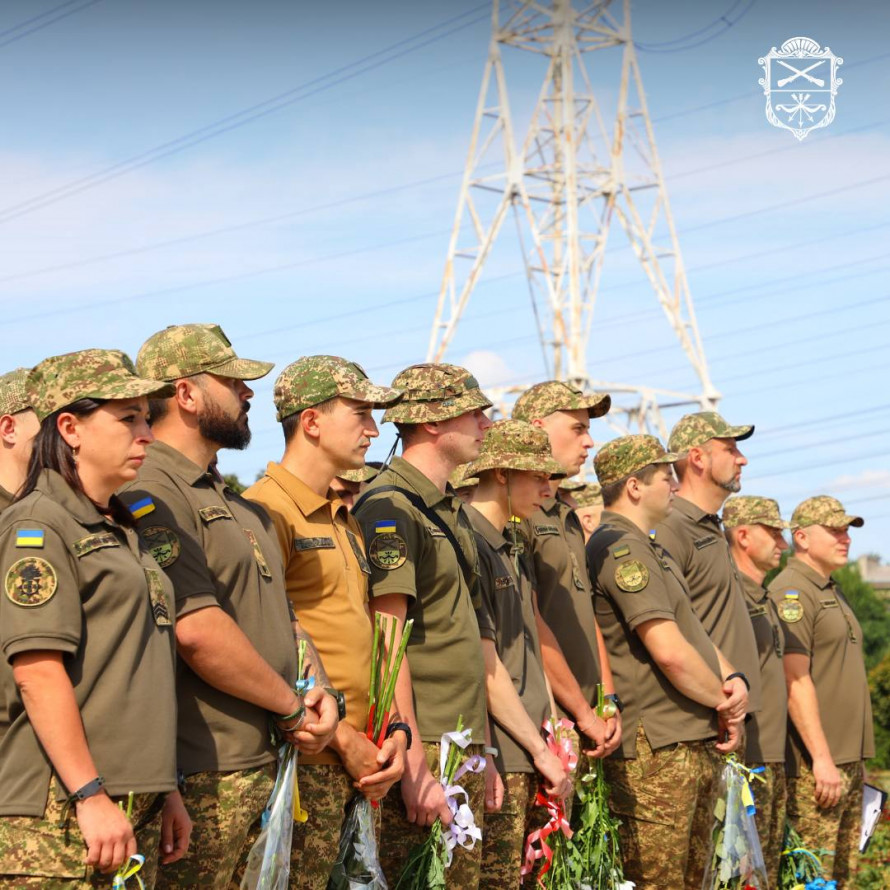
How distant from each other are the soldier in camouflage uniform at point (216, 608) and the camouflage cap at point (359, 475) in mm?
2172

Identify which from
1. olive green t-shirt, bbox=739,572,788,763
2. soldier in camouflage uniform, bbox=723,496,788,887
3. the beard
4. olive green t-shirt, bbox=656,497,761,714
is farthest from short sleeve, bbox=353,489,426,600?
olive green t-shirt, bbox=739,572,788,763

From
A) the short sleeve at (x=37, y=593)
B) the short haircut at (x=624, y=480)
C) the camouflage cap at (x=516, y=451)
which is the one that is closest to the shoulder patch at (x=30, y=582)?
the short sleeve at (x=37, y=593)

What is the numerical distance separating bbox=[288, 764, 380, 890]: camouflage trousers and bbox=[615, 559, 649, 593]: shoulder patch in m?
2.58

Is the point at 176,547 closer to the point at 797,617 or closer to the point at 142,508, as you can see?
the point at 142,508

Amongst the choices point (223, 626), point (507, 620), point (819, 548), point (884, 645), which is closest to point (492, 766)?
point (507, 620)

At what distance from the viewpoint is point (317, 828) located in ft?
16.4

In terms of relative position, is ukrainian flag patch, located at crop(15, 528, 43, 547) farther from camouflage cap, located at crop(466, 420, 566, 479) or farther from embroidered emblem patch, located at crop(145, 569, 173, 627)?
camouflage cap, located at crop(466, 420, 566, 479)

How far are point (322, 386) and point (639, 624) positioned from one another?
260 centimetres

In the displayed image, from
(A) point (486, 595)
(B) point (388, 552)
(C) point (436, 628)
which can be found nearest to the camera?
(B) point (388, 552)

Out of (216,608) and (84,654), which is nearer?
(84,654)

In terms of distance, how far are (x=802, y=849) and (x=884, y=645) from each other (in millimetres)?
32374

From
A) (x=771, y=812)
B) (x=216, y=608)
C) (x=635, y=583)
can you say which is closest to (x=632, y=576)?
(x=635, y=583)

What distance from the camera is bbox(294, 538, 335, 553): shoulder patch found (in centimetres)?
517

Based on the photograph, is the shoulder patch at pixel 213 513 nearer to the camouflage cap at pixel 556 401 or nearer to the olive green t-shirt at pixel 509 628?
the olive green t-shirt at pixel 509 628
